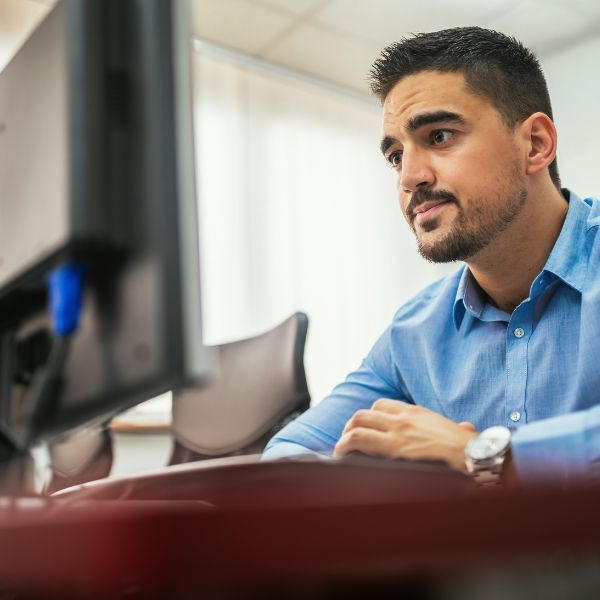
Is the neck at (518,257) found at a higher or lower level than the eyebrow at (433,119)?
lower

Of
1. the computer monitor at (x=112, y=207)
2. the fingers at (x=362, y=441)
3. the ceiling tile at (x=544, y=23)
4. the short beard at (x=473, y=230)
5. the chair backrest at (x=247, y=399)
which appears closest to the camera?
the computer monitor at (x=112, y=207)

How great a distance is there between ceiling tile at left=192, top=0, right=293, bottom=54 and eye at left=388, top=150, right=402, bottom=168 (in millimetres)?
2003

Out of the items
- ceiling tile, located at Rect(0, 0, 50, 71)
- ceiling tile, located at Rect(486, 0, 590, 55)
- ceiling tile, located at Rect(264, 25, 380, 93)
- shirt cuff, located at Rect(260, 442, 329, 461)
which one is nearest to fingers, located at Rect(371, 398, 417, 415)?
shirt cuff, located at Rect(260, 442, 329, 461)

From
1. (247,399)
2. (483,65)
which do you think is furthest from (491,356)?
(247,399)

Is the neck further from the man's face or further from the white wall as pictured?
the white wall

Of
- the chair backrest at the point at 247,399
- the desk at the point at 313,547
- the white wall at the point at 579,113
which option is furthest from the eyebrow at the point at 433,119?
the white wall at the point at 579,113

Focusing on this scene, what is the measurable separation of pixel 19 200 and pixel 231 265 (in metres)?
2.72

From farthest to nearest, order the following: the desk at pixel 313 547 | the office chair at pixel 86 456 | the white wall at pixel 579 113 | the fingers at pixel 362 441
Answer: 1. the white wall at pixel 579 113
2. the office chair at pixel 86 456
3. the fingers at pixel 362 441
4. the desk at pixel 313 547

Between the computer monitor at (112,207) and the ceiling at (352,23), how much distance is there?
2.77 metres

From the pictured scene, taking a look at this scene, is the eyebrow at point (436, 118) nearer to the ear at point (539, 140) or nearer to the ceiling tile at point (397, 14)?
the ear at point (539, 140)

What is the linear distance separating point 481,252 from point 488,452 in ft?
2.04

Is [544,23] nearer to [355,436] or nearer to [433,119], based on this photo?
[433,119]

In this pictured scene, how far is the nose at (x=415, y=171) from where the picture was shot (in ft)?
4.55

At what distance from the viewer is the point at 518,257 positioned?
141 cm
